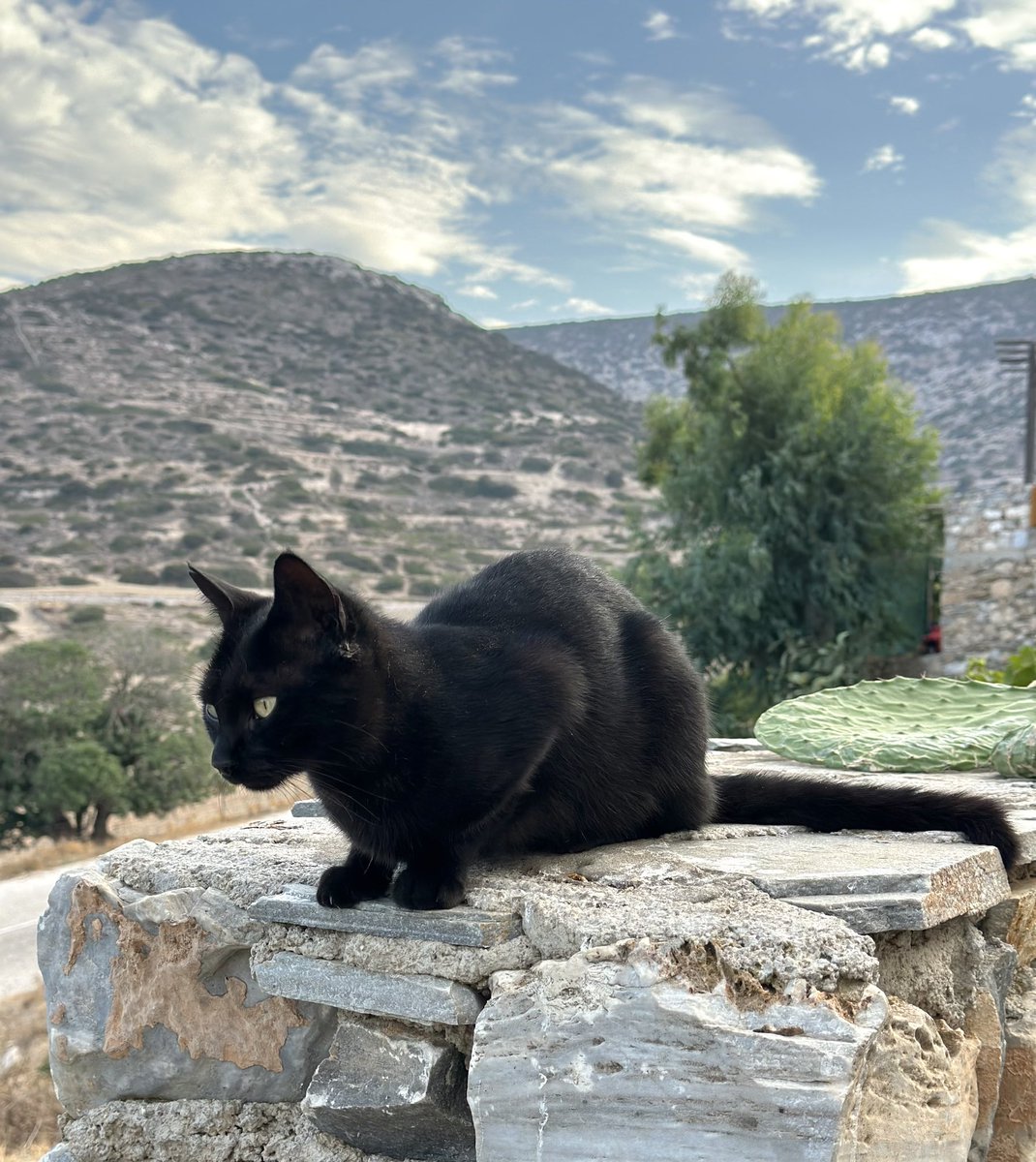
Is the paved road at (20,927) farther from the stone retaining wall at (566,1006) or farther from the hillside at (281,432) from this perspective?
the hillside at (281,432)

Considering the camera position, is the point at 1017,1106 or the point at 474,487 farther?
the point at 474,487

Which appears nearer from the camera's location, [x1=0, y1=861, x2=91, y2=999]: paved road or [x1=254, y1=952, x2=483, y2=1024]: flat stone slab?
[x1=254, y1=952, x2=483, y2=1024]: flat stone slab

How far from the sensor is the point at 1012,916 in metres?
2.00

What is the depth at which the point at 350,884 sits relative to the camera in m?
1.83

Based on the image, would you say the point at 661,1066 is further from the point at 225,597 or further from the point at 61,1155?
the point at 61,1155

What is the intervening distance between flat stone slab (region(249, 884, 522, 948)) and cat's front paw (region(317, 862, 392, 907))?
12 millimetres

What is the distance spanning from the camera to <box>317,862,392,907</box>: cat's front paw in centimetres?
182

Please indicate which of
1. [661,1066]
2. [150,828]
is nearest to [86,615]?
[150,828]

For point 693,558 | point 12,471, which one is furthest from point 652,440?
point 12,471

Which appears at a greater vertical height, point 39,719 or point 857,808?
point 857,808

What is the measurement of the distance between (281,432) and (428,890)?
39.3 m

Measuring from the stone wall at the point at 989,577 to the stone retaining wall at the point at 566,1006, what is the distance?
11.1 meters

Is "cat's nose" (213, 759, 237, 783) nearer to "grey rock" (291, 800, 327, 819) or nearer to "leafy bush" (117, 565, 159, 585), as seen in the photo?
"grey rock" (291, 800, 327, 819)

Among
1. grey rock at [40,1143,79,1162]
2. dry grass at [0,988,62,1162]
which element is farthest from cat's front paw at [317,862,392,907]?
dry grass at [0,988,62,1162]
